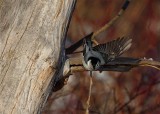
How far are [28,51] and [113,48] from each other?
0.82 feet

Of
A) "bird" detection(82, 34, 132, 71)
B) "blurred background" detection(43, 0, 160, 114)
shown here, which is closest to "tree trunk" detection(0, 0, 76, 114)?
Answer: "bird" detection(82, 34, 132, 71)

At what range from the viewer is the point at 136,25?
4742 mm

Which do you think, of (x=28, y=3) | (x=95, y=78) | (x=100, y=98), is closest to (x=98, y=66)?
(x=28, y=3)

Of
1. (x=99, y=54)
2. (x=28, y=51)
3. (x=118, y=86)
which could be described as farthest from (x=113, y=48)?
(x=118, y=86)

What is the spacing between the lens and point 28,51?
1646 millimetres

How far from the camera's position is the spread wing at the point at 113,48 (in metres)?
1.71

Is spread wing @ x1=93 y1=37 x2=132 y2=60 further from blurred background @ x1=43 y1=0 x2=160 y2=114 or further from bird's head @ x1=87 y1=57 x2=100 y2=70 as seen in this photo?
blurred background @ x1=43 y1=0 x2=160 y2=114

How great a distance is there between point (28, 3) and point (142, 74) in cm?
163

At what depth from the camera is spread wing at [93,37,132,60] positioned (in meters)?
1.71

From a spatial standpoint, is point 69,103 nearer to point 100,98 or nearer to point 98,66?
point 100,98

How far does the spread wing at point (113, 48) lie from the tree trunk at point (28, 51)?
12 cm

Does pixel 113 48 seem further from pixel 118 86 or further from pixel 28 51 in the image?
pixel 118 86

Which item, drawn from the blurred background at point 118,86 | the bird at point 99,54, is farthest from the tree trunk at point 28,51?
the blurred background at point 118,86

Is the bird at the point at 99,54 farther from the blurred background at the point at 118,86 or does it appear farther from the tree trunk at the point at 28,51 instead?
the blurred background at the point at 118,86
